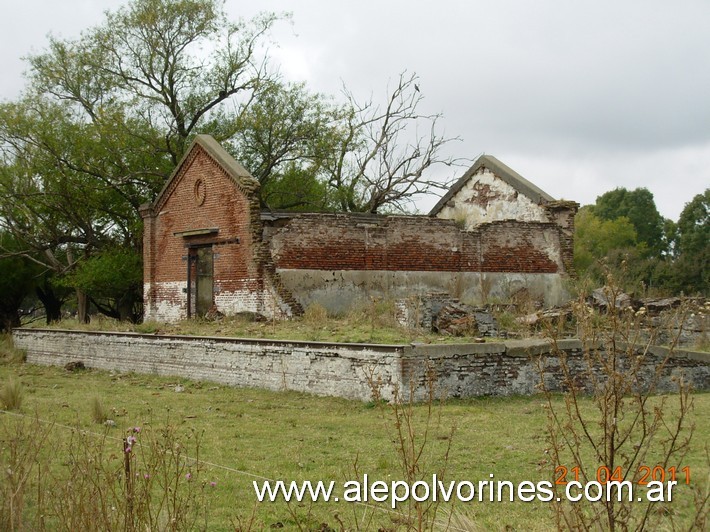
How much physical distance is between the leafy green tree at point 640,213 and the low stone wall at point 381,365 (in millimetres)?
53118

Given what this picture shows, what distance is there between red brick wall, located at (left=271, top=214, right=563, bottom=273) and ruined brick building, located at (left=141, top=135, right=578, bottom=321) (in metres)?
0.03

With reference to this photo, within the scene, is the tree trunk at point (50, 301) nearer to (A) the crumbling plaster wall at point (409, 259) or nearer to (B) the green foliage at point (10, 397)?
(A) the crumbling plaster wall at point (409, 259)

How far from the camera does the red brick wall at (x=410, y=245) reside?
20859mm

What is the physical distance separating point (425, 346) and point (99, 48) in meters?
24.8

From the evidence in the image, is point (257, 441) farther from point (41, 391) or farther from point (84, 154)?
point (84, 154)

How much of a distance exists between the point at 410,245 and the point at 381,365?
978 cm

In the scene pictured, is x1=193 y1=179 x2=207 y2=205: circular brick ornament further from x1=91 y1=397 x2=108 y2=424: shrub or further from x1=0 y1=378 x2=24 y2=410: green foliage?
x1=91 y1=397 x2=108 y2=424: shrub

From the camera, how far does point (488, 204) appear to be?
2577cm

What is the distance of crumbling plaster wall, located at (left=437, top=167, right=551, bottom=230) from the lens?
24.6 metres

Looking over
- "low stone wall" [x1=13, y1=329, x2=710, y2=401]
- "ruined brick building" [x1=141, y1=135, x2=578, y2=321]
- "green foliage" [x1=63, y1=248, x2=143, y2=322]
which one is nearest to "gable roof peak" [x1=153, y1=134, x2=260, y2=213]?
"ruined brick building" [x1=141, y1=135, x2=578, y2=321]

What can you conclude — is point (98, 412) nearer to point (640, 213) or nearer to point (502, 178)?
point (502, 178)

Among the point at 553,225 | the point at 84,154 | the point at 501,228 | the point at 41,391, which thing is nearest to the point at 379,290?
the point at 501,228

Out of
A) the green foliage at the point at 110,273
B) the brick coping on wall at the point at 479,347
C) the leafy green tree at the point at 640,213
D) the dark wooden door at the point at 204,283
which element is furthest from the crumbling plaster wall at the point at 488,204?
the leafy green tree at the point at 640,213

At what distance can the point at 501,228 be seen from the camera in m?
23.1
